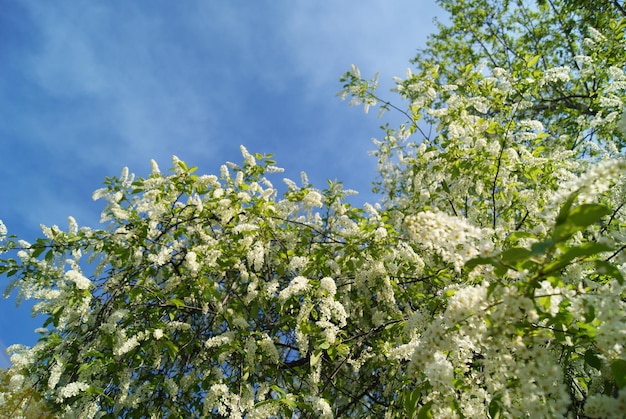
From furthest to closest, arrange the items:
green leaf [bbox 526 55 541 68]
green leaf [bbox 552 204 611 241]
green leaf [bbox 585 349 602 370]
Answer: green leaf [bbox 526 55 541 68], green leaf [bbox 585 349 602 370], green leaf [bbox 552 204 611 241]

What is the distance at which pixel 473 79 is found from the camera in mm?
4840

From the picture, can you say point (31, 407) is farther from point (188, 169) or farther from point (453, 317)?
point (453, 317)

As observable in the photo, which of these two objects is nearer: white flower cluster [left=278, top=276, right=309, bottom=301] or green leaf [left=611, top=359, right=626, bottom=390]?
green leaf [left=611, top=359, right=626, bottom=390]

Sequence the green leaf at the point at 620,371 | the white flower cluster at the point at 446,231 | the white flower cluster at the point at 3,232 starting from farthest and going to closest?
the white flower cluster at the point at 3,232 → the white flower cluster at the point at 446,231 → the green leaf at the point at 620,371

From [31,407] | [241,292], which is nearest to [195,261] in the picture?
[241,292]

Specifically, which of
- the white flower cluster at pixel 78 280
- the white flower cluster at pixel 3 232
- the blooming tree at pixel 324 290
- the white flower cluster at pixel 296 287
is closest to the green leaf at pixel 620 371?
the blooming tree at pixel 324 290

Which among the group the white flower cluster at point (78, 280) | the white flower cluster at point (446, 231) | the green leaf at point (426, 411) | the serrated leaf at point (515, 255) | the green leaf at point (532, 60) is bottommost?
the green leaf at point (426, 411)

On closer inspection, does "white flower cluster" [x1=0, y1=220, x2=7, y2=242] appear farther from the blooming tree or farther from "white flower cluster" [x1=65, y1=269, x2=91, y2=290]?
"white flower cluster" [x1=65, y1=269, x2=91, y2=290]

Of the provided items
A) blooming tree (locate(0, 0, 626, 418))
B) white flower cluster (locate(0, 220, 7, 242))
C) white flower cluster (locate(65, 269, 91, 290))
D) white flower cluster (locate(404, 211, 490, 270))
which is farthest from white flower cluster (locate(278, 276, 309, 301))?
white flower cluster (locate(0, 220, 7, 242))

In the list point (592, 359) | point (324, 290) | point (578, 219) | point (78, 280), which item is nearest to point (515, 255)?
point (578, 219)

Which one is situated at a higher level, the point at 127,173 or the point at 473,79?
the point at 127,173

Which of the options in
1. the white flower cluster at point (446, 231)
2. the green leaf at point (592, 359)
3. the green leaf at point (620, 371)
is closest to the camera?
the green leaf at point (620, 371)

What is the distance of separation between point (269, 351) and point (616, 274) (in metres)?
3.01

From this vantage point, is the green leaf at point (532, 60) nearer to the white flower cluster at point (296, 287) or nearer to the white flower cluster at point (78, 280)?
the white flower cluster at point (296, 287)
